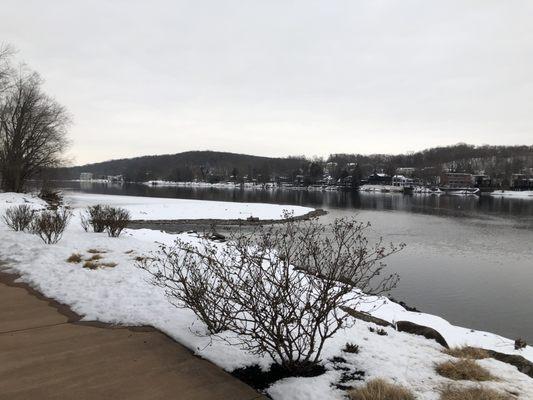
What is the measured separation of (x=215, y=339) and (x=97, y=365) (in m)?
1.29

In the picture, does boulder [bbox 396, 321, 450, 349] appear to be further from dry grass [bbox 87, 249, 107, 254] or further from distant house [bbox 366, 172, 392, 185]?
distant house [bbox 366, 172, 392, 185]

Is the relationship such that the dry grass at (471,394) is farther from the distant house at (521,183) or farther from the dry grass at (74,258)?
the distant house at (521,183)

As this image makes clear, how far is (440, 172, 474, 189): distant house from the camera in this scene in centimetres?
15112

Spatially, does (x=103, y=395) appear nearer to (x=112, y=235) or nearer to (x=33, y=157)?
(x=112, y=235)

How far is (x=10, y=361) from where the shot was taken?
13.4 feet

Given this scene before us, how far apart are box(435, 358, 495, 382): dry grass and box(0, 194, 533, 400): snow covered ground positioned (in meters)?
0.11

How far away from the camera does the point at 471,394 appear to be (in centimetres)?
366

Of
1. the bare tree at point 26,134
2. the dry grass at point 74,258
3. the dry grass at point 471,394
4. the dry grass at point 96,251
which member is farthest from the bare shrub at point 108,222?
the bare tree at point 26,134

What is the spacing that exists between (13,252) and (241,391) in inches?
306

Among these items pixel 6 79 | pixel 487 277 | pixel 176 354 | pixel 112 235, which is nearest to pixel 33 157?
pixel 6 79

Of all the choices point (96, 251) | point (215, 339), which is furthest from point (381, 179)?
point (215, 339)

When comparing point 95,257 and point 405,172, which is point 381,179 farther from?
point 95,257

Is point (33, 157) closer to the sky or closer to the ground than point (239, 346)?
closer to the sky

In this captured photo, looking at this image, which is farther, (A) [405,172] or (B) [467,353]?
(A) [405,172]
